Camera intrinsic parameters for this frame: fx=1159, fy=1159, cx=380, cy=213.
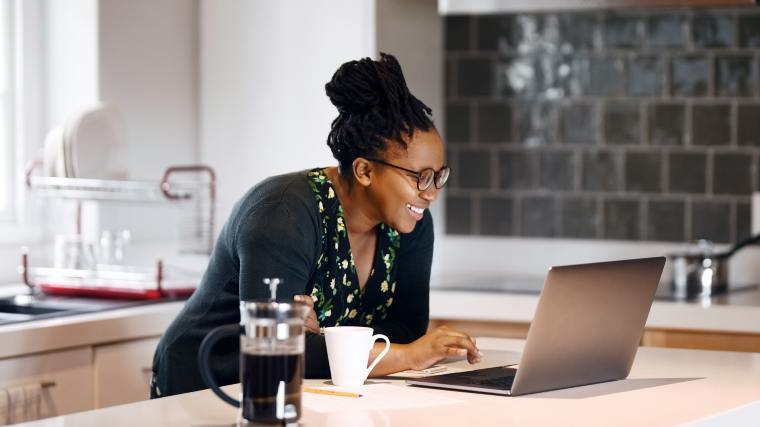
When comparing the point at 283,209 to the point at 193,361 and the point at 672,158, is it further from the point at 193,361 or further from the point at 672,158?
the point at 672,158

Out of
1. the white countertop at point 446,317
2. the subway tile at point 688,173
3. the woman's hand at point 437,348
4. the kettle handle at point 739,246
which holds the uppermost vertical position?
the subway tile at point 688,173

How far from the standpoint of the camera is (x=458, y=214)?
4.29 m

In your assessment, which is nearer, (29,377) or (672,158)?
(29,377)

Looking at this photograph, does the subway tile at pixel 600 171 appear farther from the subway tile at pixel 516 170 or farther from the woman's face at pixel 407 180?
the woman's face at pixel 407 180

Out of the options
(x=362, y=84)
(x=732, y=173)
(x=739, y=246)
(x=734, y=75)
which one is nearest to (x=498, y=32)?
(x=734, y=75)

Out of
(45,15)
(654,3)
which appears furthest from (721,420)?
(45,15)

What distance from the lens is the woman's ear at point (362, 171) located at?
222 cm

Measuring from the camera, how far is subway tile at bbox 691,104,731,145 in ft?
13.0

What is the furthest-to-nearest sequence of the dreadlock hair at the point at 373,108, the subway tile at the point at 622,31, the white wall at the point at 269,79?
1. the subway tile at the point at 622,31
2. the white wall at the point at 269,79
3. the dreadlock hair at the point at 373,108

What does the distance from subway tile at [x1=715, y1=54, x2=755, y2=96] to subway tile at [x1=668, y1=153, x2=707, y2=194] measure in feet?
0.78

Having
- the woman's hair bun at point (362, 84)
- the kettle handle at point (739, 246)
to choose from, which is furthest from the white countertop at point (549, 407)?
the kettle handle at point (739, 246)

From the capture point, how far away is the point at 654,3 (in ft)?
11.9

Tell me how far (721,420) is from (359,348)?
575 mm

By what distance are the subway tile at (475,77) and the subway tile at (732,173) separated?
0.85 m
